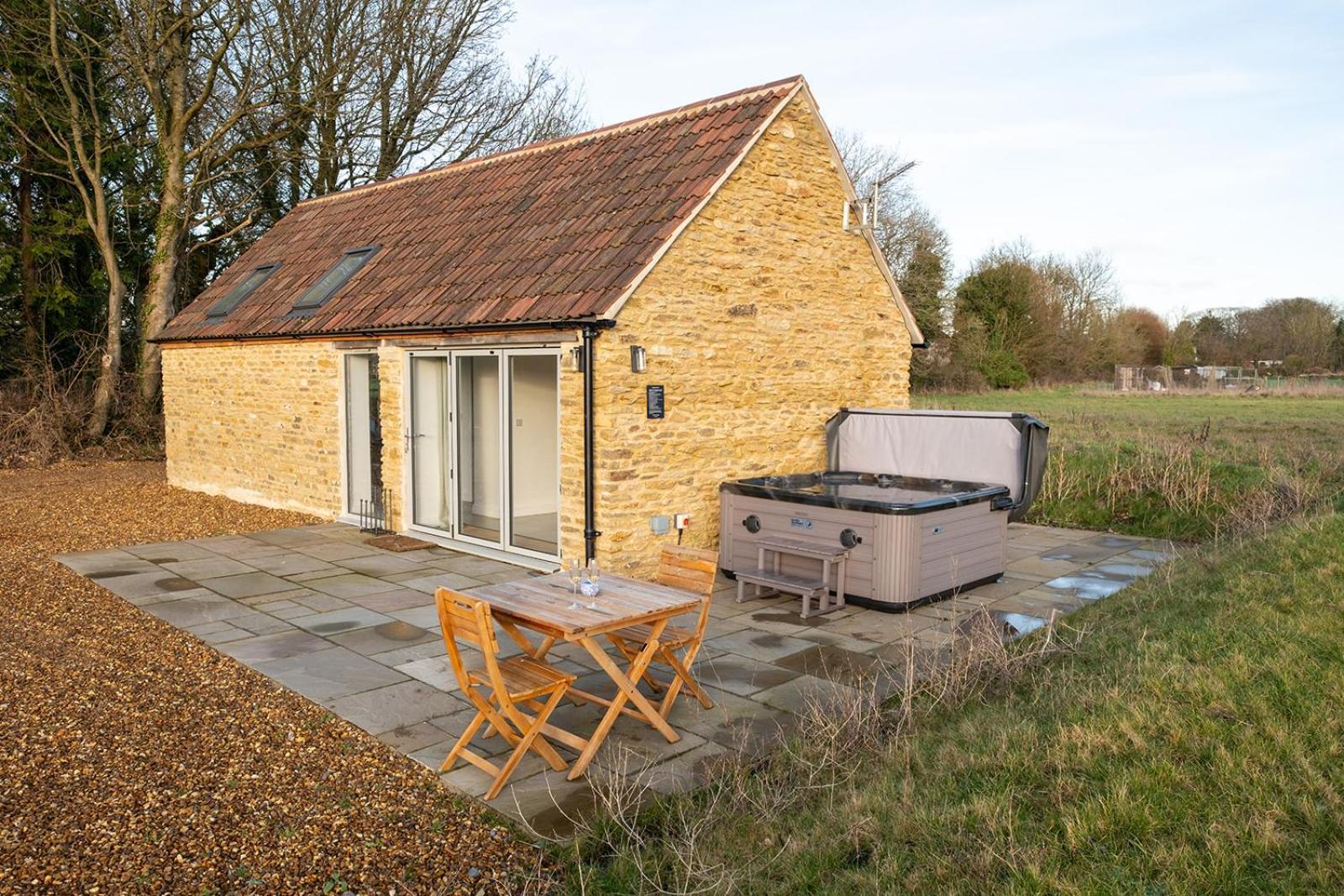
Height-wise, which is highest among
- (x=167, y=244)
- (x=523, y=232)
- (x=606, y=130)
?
(x=606, y=130)

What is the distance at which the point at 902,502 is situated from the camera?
8.44 m

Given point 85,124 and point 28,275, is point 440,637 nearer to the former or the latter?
point 85,124

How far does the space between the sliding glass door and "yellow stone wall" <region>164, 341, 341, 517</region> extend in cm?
187

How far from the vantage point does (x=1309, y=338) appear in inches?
1870

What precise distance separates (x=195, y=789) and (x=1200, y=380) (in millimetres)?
45533

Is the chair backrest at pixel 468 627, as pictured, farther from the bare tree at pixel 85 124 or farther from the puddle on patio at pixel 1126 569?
the bare tree at pixel 85 124

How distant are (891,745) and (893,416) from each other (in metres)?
6.55

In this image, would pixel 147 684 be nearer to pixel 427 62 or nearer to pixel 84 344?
pixel 84 344

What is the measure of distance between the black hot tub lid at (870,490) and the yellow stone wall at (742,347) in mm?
491

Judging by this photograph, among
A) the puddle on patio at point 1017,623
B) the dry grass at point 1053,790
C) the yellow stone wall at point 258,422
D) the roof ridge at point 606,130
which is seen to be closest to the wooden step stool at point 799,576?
the puddle on patio at point 1017,623

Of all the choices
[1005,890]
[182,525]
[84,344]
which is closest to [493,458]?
[182,525]

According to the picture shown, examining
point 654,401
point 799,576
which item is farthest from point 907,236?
point 799,576

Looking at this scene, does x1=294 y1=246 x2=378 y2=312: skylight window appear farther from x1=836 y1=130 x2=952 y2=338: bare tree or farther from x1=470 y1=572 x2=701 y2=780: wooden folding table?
x1=836 y1=130 x2=952 y2=338: bare tree

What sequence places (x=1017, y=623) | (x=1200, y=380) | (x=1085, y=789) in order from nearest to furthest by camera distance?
(x=1085, y=789), (x=1017, y=623), (x=1200, y=380)
